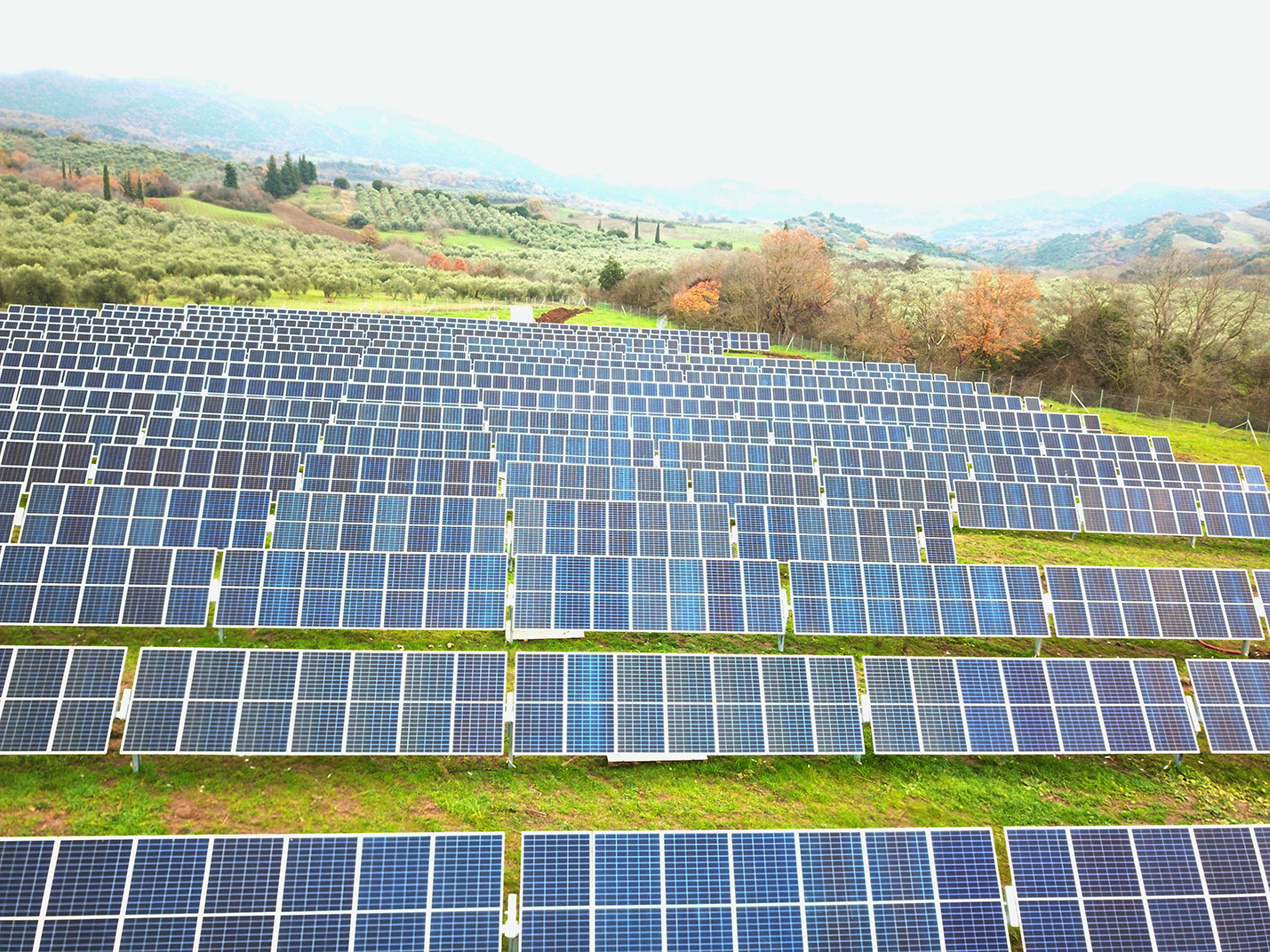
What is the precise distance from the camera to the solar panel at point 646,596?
50.1 feet

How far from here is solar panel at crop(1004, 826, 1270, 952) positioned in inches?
374

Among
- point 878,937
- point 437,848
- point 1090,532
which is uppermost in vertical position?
point 437,848

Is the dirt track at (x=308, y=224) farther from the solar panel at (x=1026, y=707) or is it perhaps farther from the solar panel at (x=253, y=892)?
the solar panel at (x=1026, y=707)

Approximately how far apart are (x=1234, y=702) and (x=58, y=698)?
20.9m

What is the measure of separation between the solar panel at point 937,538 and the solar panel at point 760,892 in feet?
37.1

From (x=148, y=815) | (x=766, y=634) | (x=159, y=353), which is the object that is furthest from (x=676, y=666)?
(x=159, y=353)

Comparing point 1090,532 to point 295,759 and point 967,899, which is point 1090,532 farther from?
point 295,759

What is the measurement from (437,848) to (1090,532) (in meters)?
24.4

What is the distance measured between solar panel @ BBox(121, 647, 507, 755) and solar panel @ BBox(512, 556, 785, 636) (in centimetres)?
321

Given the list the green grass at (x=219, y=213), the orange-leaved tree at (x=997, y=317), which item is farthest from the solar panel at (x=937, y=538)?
the green grass at (x=219, y=213)

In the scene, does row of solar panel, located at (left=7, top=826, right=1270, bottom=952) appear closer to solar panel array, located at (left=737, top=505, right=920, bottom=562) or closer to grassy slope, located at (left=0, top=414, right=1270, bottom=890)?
grassy slope, located at (left=0, top=414, right=1270, bottom=890)

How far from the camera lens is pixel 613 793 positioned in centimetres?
1202

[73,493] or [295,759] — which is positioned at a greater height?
[73,493]

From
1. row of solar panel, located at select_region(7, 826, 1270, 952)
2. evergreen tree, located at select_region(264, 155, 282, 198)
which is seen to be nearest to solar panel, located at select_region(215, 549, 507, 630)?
row of solar panel, located at select_region(7, 826, 1270, 952)
